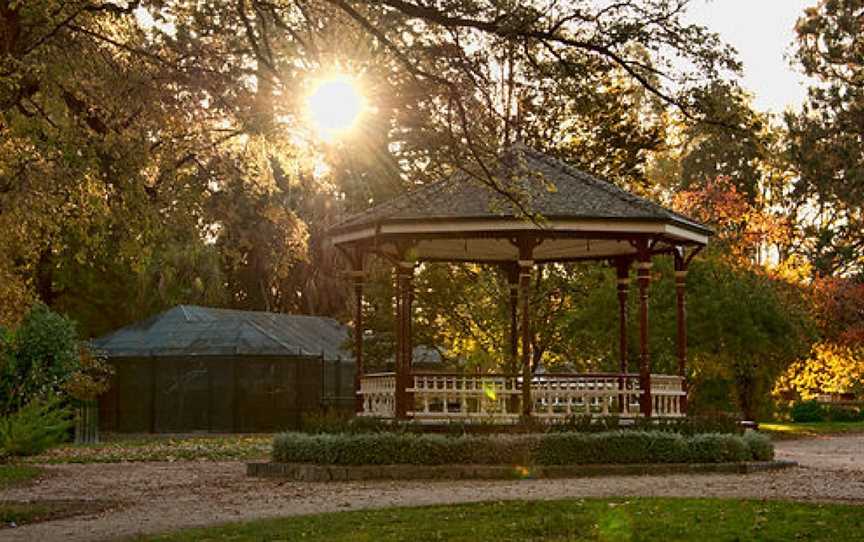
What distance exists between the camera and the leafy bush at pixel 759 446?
2155 centimetres

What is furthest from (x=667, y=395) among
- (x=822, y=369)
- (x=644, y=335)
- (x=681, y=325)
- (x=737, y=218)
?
(x=737, y=218)

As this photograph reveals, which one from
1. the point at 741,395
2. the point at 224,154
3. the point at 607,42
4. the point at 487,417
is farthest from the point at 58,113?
the point at 741,395

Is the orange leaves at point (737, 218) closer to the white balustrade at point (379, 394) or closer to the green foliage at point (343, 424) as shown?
the white balustrade at point (379, 394)

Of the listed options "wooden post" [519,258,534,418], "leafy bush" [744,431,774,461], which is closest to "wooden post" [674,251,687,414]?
"leafy bush" [744,431,774,461]

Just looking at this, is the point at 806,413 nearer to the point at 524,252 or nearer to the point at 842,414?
the point at 842,414

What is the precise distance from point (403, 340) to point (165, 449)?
10022mm

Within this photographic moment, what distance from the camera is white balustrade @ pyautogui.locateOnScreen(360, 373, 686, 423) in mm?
21656

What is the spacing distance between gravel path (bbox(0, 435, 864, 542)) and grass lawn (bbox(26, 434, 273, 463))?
12.3 ft

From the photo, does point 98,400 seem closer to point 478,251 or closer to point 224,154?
point 478,251

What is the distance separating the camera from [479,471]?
772 inches

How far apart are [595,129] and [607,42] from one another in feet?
82.7

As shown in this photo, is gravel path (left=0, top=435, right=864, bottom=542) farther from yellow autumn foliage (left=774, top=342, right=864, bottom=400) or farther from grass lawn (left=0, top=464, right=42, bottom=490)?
yellow autumn foliage (left=774, top=342, right=864, bottom=400)

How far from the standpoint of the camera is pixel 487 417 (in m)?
21.4

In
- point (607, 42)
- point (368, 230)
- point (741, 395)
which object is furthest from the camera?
point (741, 395)
